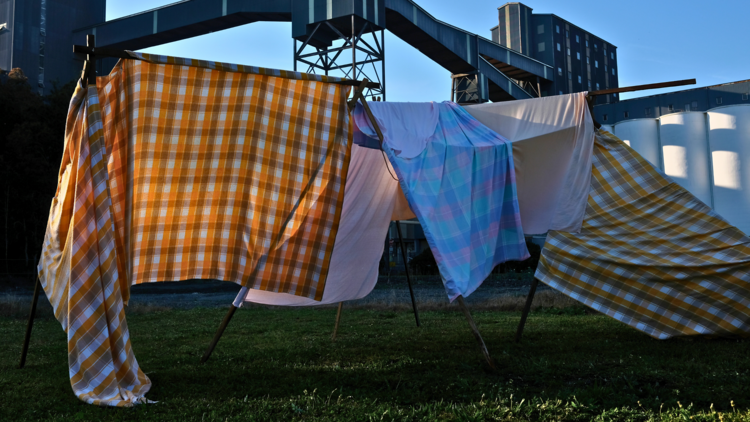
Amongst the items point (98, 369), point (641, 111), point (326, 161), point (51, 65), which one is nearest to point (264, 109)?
point (326, 161)

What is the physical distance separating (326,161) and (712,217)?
3977 millimetres

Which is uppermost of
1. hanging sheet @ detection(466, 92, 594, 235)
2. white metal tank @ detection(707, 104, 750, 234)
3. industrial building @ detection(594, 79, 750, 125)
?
industrial building @ detection(594, 79, 750, 125)

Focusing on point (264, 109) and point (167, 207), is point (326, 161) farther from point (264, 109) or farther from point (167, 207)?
point (167, 207)

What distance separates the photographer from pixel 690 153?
2450 centimetres

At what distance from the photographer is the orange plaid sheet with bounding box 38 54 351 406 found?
4707 millimetres

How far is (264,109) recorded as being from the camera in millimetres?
5074

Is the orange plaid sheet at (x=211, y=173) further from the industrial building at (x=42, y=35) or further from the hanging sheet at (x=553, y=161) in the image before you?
the industrial building at (x=42, y=35)

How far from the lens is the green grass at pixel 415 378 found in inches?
144

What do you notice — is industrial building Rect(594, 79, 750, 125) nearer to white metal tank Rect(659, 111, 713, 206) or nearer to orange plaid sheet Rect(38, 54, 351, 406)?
white metal tank Rect(659, 111, 713, 206)

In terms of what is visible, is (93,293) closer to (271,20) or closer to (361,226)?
(361,226)

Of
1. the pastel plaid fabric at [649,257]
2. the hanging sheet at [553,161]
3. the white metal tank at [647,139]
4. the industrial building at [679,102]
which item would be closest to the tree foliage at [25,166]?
the hanging sheet at [553,161]

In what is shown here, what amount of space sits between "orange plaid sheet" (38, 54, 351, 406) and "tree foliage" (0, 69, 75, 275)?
1745cm

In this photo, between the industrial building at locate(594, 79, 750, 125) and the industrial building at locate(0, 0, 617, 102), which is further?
the industrial building at locate(594, 79, 750, 125)

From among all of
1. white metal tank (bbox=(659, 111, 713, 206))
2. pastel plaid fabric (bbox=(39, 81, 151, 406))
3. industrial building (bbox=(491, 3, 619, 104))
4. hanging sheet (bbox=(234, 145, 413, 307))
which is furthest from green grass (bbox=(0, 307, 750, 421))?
industrial building (bbox=(491, 3, 619, 104))
